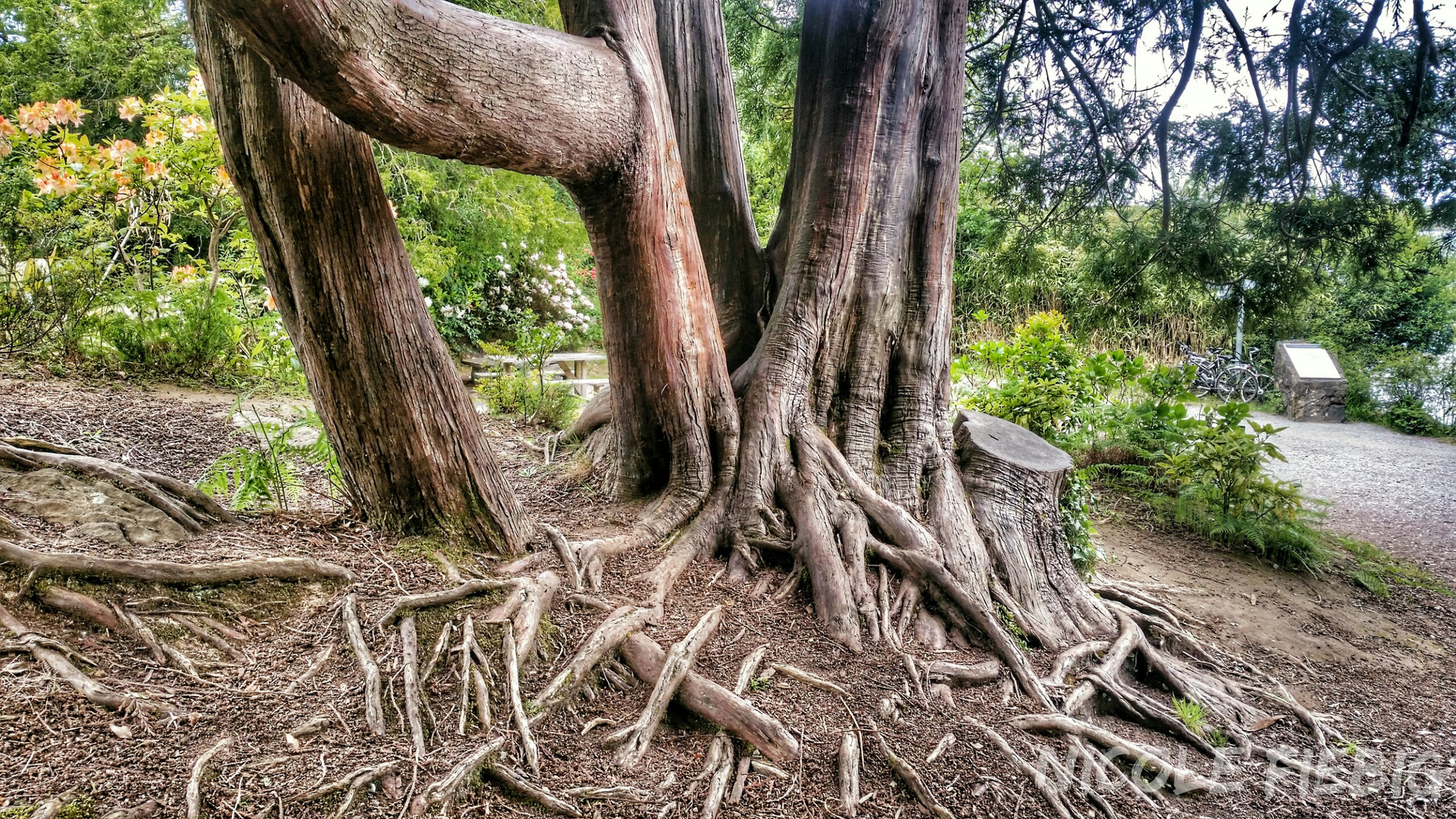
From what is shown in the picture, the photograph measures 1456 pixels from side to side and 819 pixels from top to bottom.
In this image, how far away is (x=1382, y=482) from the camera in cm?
726

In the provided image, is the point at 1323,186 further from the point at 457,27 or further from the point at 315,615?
the point at 315,615

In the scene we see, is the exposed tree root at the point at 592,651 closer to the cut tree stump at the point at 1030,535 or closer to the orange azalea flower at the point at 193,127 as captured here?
the cut tree stump at the point at 1030,535

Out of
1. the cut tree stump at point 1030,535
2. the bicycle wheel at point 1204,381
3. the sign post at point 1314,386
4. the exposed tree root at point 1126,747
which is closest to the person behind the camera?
the exposed tree root at point 1126,747

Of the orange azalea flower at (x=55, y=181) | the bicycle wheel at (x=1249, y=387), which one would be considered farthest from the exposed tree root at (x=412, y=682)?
the bicycle wheel at (x=1249, y=387)

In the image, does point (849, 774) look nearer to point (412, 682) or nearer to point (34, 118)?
point (412, 682)

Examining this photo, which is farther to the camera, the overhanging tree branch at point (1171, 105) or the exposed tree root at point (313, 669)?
the overhanging tree branch at point (1171, 105)

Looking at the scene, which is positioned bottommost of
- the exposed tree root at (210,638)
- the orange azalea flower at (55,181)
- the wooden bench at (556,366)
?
the exposed tree root at (210,638)

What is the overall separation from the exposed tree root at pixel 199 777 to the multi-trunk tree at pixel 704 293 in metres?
1.04

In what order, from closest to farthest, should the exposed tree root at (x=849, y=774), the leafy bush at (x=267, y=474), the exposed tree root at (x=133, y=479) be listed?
the exposed tree root at (x=849, y=774) < the exposed tree root at (x=133, y=479) < the leafy bush at (x=267, y=474)

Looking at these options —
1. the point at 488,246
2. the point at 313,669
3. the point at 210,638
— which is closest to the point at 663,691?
the point at 313,669

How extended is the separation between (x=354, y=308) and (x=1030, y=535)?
10.1 ft

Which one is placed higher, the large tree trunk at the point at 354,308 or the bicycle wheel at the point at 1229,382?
the large tree trunk at the point at 354,308

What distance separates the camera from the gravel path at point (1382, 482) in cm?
561

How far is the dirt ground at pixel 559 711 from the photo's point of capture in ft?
4.99
